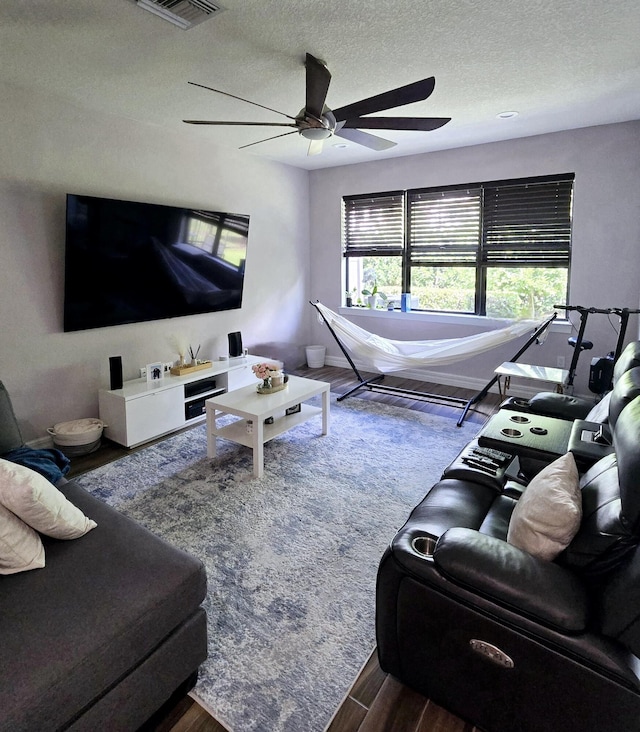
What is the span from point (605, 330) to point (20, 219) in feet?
15.9

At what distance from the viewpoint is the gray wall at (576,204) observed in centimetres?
383

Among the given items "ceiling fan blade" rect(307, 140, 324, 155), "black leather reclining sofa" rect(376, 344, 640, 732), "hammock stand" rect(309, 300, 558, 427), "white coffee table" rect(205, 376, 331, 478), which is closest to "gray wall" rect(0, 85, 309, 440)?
"white coffee table" rect(205, 376, 331, 478)

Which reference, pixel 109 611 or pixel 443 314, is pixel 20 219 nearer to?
pixel 109 611

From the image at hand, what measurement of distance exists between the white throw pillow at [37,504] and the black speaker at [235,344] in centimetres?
306

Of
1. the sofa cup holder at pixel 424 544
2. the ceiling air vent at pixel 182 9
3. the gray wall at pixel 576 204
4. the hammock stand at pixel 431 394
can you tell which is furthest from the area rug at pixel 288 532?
the ceiling air vent at pixel 182 9

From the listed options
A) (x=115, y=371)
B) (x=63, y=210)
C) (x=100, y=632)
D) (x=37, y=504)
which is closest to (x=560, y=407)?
(x=100, y=632)

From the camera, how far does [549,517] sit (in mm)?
1323

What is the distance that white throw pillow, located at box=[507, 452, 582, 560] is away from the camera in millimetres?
1302

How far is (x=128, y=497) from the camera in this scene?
2.73m

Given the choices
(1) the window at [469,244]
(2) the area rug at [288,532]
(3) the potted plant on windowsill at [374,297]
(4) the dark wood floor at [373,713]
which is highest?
(1) the window at [469,244]

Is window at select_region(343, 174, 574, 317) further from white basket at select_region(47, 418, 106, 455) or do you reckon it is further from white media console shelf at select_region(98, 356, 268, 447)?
white basket at select_region(47, 418, 106, 455)

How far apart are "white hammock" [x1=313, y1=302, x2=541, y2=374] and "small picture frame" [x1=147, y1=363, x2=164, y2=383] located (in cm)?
164

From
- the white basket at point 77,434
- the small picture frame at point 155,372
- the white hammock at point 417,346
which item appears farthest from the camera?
the white hammock at point 417,346

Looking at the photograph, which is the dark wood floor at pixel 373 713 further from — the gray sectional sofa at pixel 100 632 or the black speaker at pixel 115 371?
the black speaker at pixel 115 371
